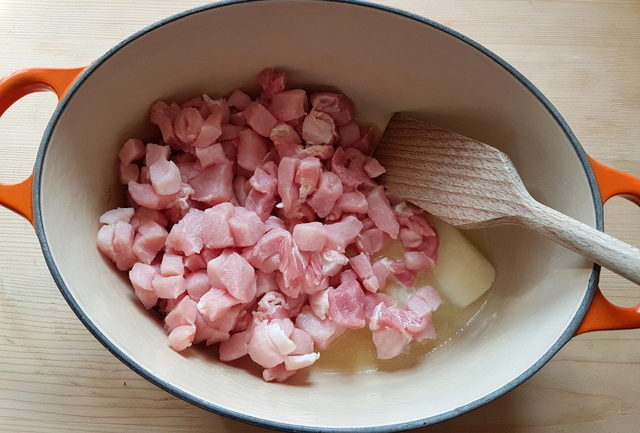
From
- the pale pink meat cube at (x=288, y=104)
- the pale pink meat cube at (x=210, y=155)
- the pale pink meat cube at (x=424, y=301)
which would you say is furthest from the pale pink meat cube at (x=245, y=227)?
the pale pink meat cube at (x=424, y=301)

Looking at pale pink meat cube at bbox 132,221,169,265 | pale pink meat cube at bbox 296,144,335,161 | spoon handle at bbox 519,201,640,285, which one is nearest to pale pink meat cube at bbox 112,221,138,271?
pale pink meat cube at bbox 132,221,169,265

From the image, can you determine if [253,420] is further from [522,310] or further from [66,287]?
[522,310]

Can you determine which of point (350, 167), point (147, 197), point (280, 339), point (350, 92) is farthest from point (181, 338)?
point (350, 92)

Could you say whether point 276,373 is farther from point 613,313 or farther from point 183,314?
point 613,313

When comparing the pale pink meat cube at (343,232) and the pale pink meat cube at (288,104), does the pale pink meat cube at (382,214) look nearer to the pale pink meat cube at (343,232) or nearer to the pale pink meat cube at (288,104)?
the pale pink meat cube at (343,232)

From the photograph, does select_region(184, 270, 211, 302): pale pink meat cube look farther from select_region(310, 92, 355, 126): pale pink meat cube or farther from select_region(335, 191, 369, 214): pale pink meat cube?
select_region(310, 92, 355, 126): pale pink meat cube
